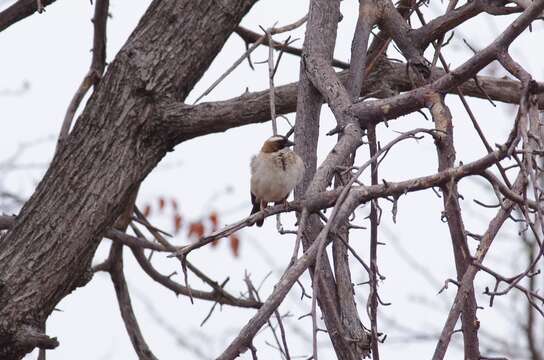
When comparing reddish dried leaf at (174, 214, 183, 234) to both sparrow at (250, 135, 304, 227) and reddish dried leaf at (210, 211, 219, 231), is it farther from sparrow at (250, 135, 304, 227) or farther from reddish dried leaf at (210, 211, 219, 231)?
sparrow at (250, 135, 304, 227)

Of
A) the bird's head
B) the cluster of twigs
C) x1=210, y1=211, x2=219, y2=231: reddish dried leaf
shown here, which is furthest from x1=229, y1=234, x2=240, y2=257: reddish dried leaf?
the bird's head

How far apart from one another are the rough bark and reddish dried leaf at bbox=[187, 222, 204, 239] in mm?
4482

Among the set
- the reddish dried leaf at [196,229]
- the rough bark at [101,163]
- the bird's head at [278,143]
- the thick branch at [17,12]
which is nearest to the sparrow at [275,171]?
the bird's head at [278,143]

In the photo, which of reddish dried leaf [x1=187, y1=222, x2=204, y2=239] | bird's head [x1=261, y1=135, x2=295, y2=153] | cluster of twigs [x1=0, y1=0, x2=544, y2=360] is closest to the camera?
cluster of twigs [x1=0, y1=0, x2=544, y2=360]

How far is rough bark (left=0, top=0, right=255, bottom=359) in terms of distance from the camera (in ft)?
13.7

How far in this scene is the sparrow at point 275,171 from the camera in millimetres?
4531

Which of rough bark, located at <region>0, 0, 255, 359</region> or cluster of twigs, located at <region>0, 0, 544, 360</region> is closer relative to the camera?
cluster of twigs, located at <region>0, 0, 544, 360</region>

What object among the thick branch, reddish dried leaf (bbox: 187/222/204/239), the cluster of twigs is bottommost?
the cluster of twigs

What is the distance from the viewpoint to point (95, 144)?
441 cm

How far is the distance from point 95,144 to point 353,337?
158cm

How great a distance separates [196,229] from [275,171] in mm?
4563

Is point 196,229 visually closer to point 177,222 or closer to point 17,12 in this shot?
point 177,222

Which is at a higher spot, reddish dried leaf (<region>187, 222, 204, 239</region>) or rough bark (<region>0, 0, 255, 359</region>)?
reddish dried leaf (<region>187, 222, 204, 239</region>)

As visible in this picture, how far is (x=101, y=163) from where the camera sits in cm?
438
